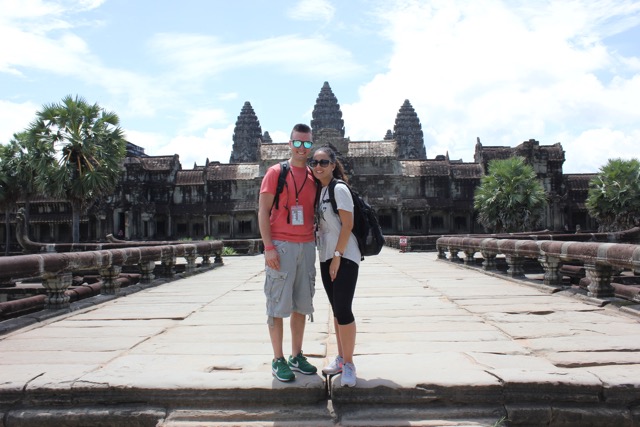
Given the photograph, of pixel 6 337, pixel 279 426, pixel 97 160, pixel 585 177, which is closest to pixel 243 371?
pixel 279 426

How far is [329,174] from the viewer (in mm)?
4031

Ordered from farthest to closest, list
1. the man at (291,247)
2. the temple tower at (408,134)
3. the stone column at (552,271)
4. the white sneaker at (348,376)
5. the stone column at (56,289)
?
the temple tower at (408,134), the stone column at (552,271), the stone column at (56,289), the man at (291,247), the white sneaker at (348,376)

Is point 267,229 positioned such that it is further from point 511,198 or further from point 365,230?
point 511,198

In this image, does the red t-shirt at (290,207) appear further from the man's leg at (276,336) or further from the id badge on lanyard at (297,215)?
the man's leg at (276,336)

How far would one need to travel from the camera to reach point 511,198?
26922mm

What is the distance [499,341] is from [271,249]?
243cm

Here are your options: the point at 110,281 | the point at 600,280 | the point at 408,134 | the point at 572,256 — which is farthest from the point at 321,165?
the point at 408,134

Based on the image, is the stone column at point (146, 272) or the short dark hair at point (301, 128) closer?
the short dark hair at point (301, 128)

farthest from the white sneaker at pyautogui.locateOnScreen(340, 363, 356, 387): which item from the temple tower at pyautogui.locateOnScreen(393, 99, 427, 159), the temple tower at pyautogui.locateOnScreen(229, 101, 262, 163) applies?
the temple tower at pyautogui.locateOnScreen(393, 99, 427, 159)

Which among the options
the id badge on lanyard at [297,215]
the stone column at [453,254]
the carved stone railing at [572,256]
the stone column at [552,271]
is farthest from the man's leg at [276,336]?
the stone column at [453,254]

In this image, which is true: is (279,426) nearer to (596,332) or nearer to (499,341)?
(499,341)

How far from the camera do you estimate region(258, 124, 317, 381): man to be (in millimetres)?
3910

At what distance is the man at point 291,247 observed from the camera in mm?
3910

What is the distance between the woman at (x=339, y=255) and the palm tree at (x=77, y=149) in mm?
21942
